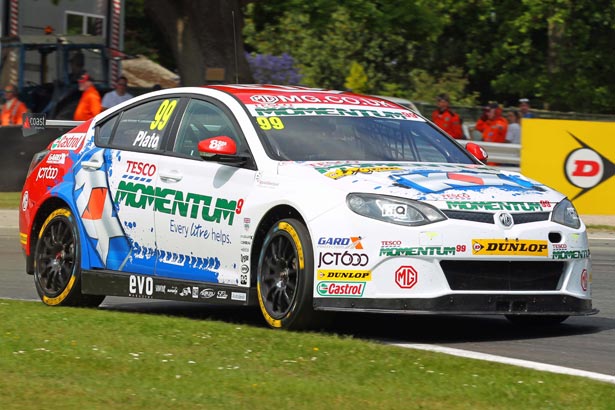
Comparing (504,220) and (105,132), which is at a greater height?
(105,132)

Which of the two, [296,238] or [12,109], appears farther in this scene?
[12,109]

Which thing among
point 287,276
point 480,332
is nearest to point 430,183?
point 287,276

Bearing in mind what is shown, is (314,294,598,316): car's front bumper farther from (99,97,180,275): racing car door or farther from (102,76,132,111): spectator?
(102,76,132,111): spectator

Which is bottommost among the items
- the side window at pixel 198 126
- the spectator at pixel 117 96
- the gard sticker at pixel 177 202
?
the gard sticker at pixel 177 202

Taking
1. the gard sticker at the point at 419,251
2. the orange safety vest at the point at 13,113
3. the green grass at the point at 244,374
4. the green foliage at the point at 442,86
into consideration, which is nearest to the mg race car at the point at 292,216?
the gard sticker at the point at 419,251

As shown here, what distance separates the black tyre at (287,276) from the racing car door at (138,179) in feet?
3.85

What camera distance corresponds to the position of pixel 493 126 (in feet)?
76.1

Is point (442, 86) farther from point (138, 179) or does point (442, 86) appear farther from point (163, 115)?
point (138, 179)

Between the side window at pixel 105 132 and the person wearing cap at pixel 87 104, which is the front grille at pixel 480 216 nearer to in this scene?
the side window at pixel 105 132

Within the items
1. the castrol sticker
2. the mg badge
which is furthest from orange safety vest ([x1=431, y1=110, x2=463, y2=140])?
the mg badge

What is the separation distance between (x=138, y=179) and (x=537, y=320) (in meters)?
2.80

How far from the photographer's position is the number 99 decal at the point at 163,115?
388 inches

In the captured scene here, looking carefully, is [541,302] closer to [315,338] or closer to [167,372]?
[315,338]

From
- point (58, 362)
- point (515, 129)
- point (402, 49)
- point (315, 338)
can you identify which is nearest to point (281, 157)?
point (315, 338)
